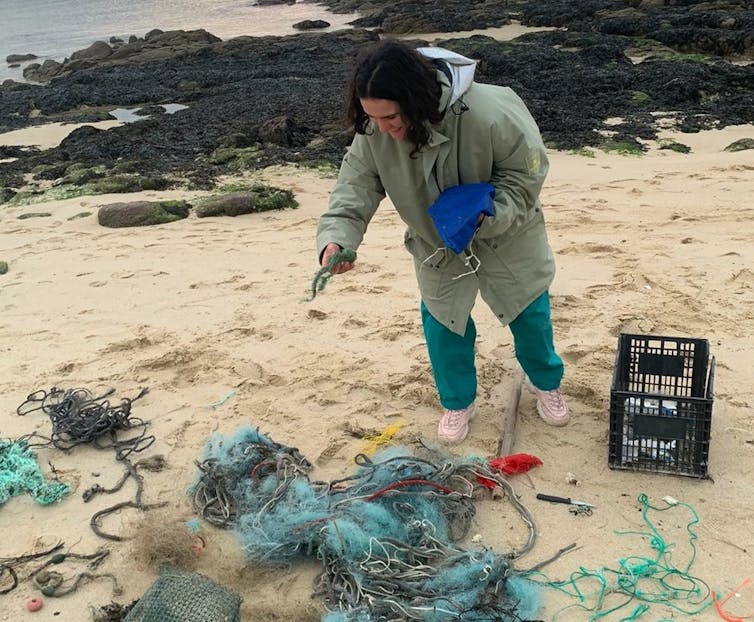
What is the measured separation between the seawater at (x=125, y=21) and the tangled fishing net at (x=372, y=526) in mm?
23790

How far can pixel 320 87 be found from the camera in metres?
14.9

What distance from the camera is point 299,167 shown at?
943cm

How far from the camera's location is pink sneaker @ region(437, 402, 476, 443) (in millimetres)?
3539

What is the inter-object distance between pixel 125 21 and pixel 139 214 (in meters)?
34.5

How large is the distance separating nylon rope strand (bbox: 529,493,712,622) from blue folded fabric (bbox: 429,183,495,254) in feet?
4.10

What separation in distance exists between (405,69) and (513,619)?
6.11 ft

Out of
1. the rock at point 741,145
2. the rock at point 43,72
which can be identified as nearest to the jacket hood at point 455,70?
the rock at point 741,145

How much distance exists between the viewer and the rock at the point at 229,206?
25.2 feet

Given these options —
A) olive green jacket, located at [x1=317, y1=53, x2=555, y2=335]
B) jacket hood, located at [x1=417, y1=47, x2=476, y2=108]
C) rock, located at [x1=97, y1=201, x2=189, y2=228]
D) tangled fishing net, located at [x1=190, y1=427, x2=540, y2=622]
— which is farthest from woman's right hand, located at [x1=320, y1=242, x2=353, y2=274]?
rock, located at [x1=97, y1=201, x2=189, y2=228]

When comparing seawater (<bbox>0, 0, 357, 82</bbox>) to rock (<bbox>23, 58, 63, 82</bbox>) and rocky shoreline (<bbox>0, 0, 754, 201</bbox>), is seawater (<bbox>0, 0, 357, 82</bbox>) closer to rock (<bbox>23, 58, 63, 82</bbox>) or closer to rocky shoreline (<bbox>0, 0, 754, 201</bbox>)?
rock (<bbox>23, 58, 63, 82</bbox>)

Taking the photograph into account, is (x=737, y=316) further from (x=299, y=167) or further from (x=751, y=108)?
(x=751, y=108)

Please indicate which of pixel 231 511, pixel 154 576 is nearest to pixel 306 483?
pixel 231 511

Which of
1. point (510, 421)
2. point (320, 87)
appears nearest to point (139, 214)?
point (510, 421)

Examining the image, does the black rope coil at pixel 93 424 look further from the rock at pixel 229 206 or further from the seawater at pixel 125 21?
the seawater at pixel 125 21
